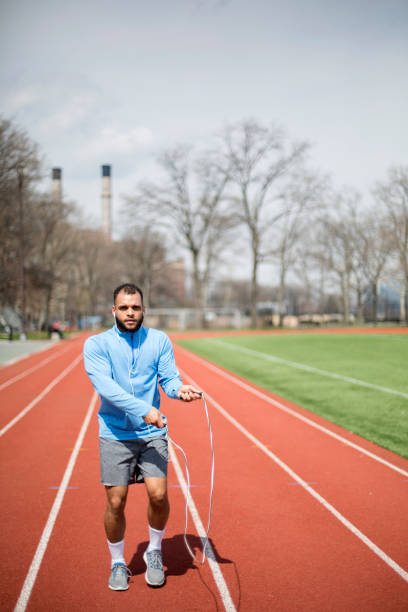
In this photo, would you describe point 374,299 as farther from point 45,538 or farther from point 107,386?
point 107,386

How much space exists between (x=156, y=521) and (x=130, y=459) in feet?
1.70

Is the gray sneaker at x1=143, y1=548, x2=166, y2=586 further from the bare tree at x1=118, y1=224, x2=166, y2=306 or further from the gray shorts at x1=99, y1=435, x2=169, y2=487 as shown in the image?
the bare tree at x1=118, y1=224, x2=166, y2=306

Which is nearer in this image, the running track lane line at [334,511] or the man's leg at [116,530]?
the man's leg at [116,530]

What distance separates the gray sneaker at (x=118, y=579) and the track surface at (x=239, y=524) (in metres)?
0.06

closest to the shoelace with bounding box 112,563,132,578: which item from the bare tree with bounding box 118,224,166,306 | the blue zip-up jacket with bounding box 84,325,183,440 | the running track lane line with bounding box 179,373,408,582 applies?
the blue zip-up jacket with bounding box 84,325,183,440

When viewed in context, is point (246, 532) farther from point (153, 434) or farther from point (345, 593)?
point (153, 434)

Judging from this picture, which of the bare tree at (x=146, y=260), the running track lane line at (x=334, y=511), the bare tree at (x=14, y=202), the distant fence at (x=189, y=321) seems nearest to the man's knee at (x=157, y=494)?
the running track lane line at (x=334, y=511)

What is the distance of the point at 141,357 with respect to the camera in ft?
11.3

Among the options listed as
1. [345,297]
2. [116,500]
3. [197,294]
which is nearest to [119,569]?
[116,500]

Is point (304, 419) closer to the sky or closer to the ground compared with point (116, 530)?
closer to the ground

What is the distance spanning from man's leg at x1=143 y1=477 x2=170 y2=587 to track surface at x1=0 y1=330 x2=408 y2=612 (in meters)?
0.12

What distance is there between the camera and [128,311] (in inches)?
135

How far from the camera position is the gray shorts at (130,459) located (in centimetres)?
333

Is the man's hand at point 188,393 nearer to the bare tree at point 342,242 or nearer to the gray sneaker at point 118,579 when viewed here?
the gray sneaker at point 118,579
